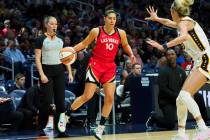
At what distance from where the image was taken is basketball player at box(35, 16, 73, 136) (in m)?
12.2

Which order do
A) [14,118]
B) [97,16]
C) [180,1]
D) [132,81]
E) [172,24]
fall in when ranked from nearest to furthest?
[180,1]
[172,24]
[14,118]
[132,81]
[97,16]

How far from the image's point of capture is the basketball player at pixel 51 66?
12.2m

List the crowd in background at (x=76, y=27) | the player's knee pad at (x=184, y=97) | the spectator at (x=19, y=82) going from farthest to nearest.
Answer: the crowd in background at (x=76, y=27)
the spectator at (x=19, y=82)
the player's knee pad at (x=184, y=97)

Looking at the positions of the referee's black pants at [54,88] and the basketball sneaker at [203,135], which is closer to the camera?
the basketball sneaker at [203,135]

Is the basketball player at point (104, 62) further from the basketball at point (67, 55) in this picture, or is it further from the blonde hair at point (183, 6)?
the blonde hair at point (183, 6)

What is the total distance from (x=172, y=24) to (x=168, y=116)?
3.96m

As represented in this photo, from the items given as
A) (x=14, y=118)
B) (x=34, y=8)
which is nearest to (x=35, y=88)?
(x=14, y=118)

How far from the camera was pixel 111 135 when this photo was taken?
12.7m

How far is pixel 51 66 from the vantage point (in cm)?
1224

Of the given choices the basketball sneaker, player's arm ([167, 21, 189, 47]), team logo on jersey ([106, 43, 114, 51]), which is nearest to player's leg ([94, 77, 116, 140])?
team logo on jersey ([106, 43, 114, 51])

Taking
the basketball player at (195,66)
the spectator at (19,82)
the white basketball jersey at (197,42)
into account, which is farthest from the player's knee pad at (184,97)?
the spectator at (19,82)

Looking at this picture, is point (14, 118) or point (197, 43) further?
point (14, 118)

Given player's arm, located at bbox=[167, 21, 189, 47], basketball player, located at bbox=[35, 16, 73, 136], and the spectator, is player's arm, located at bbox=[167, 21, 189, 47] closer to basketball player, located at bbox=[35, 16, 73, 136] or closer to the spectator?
basketball player, located at bbox=[35, 16, 73, 136]

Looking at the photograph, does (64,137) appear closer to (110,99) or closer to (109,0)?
(110,99)
